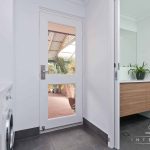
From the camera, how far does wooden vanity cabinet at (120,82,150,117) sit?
84.3 inches

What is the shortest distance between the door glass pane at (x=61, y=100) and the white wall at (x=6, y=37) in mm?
762

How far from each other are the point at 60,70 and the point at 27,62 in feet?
1.98

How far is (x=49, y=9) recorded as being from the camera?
2215 mm

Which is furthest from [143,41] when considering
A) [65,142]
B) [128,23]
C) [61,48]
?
[65,142]

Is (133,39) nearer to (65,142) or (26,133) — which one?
(65,142)

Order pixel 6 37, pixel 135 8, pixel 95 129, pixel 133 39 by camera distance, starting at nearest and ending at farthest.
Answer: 1. pixel 6 37
2. pixel 95 129
3. pixel 135 8
4. pixel 133 39

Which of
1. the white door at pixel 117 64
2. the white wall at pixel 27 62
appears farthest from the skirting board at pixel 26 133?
the white door at pixel 117 64

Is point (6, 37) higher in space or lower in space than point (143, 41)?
lower

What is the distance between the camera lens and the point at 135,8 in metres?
2.71

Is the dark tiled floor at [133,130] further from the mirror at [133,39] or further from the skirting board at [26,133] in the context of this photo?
the skirting board at [26,133]

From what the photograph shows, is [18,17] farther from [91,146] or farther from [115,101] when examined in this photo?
[91,146]

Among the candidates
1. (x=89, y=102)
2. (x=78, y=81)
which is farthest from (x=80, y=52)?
(x=89, y=102)

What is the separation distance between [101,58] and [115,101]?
70 cm

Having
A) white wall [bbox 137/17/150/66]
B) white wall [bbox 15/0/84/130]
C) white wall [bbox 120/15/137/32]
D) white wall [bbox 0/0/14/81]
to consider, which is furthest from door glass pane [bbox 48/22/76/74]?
white wall [bbox 137/17/150/66]
